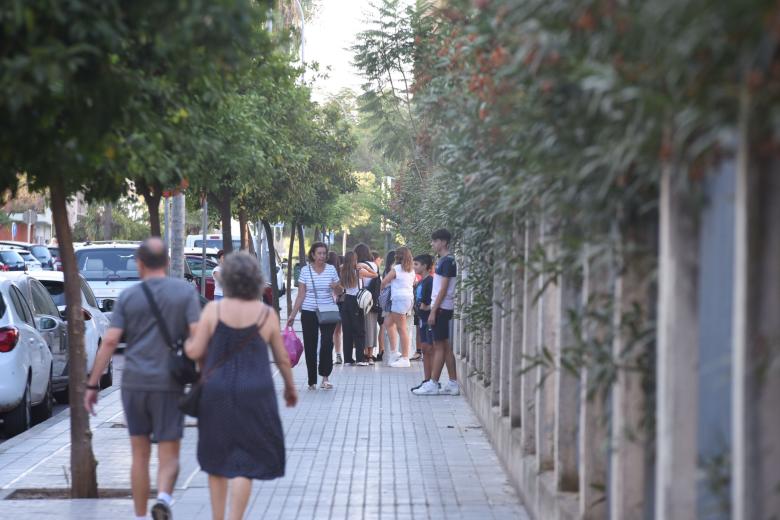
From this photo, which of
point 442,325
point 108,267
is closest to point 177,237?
point 442,325

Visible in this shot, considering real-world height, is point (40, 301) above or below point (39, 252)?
below

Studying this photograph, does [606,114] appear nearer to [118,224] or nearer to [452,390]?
[452,390]

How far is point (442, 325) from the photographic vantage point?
54.3ft

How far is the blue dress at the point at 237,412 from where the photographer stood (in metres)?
7.51

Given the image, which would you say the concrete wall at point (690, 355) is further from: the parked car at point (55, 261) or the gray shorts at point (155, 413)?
the parked car at point (55, 261)

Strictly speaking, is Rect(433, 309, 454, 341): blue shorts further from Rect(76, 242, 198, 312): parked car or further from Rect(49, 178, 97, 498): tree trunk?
Rect(76, 242, 198, 312): parked car

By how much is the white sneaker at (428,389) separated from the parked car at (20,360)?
481cm

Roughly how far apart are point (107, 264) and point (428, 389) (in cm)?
1009

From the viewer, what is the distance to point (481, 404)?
1391cm

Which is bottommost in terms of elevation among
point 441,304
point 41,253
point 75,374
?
point 75,374

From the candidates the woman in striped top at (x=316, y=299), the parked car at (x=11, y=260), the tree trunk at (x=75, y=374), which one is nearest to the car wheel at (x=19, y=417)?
the tree trunk at (x=75, y=374)

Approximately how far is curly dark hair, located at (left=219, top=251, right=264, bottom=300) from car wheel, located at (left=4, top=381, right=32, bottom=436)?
6.35 metres

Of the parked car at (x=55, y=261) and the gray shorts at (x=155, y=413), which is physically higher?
the parked car at (x=55, y=261)

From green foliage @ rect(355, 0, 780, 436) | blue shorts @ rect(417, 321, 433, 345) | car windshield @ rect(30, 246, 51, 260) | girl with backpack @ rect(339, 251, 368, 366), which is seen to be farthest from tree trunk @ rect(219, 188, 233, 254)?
car windshield @ rect(30, 246, 51, 260)
